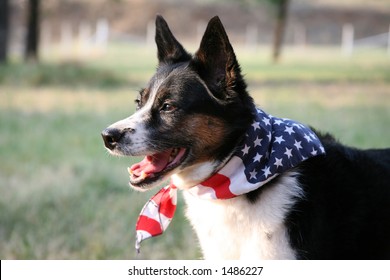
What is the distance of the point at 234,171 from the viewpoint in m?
3.39

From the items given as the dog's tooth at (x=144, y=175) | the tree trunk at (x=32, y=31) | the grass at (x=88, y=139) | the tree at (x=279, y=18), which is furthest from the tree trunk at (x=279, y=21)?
the dog's tooth at (x=144, y=175)

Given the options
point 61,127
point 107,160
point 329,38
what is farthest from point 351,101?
point 329,38

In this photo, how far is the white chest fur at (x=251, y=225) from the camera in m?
3.28

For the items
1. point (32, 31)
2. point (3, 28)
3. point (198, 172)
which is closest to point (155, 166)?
point (198, 172)

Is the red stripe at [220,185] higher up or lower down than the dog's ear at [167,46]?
lower down

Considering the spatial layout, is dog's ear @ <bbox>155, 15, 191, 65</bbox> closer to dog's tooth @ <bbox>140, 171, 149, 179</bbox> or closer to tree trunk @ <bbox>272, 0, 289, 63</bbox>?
dog's tooth @ <bbox>140, 171, 149, 179</bbox>

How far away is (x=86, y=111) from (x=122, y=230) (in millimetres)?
6500

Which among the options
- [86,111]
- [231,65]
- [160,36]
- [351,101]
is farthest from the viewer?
[351,101]

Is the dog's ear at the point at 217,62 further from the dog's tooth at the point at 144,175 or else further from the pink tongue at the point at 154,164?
the dog's tooth at the point at 144,175

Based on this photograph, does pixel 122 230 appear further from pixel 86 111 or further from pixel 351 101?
pixel 351 101

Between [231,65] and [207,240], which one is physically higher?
[231,65]

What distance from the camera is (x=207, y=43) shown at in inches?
134

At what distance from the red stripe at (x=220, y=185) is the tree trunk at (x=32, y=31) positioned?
56.2 ft

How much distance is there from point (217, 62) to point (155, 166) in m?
0.64
